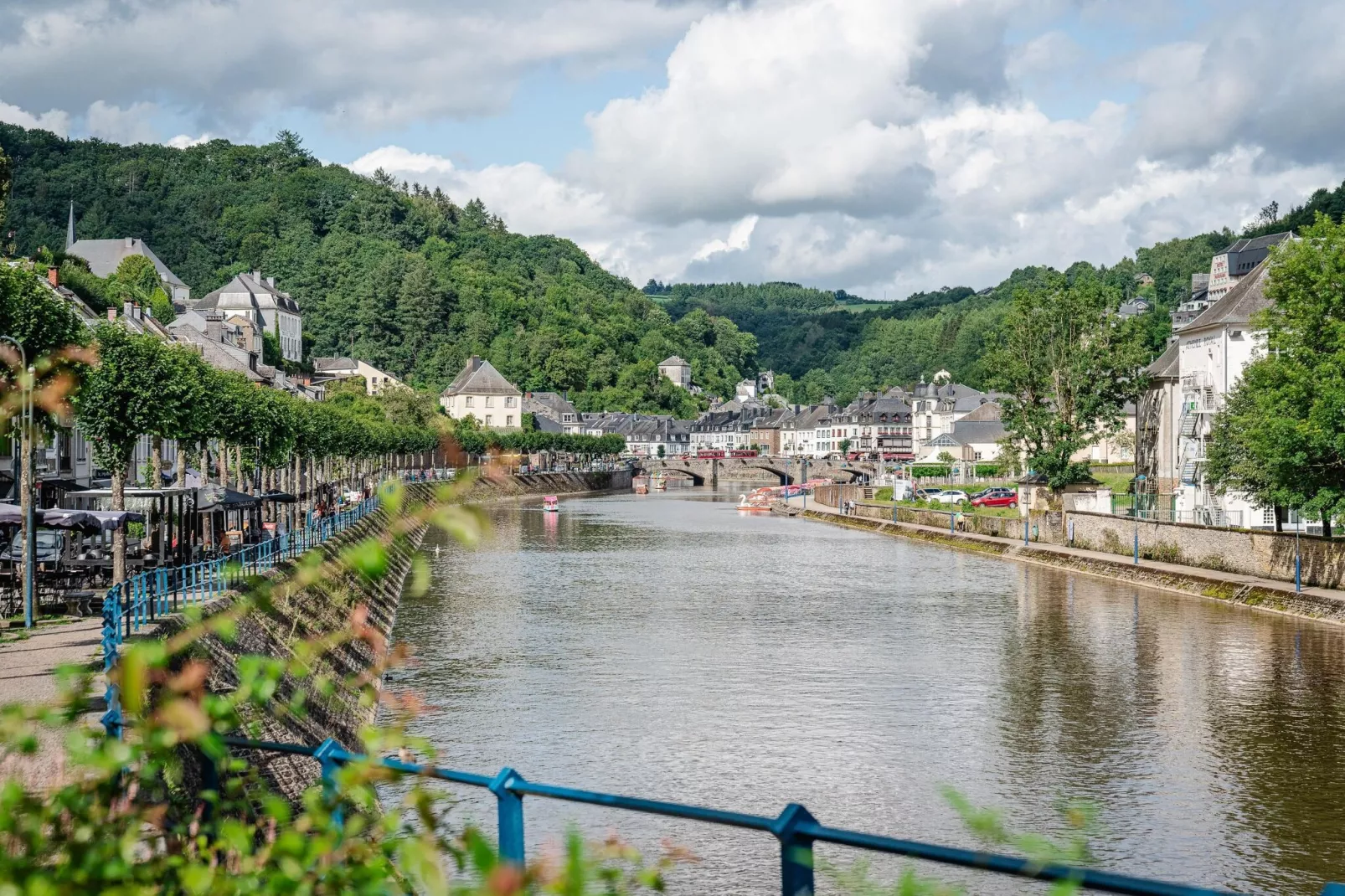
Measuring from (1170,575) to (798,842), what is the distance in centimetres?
4217

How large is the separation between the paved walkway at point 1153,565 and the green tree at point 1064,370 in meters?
6.05

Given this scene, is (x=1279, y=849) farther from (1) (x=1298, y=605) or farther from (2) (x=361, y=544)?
(1) (x=1298, y=605)

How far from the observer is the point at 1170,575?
4362 cm

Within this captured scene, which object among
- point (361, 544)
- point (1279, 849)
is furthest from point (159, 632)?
point (361, 544)

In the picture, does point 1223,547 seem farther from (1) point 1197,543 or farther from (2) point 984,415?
(2) point 984,415

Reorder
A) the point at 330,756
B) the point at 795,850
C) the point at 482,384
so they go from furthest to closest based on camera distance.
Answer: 1. the point at 482,384
2. the point at 330,756
3. the point at 795,850

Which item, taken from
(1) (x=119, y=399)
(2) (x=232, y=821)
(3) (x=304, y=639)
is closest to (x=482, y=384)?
(1) (x=119, y=399)

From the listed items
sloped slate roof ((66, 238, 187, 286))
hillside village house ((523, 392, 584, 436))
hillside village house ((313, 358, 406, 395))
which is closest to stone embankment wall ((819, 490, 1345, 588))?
hillside village house ((313, 358, 406, 395))

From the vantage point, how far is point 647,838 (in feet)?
55.5

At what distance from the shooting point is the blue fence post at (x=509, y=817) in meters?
5.27

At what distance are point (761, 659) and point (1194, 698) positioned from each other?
9080 millimetres

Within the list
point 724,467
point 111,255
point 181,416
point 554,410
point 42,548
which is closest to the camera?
point 42,548

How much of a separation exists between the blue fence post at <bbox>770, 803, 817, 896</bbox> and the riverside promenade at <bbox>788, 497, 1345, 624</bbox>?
33272mm

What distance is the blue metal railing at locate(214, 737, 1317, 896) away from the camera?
3.77m
